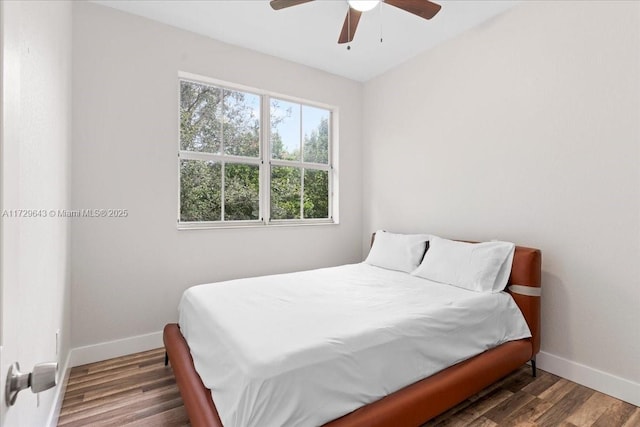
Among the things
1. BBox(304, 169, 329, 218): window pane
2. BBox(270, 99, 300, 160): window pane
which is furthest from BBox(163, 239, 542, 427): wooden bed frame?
BBox(270, 99, 300, 160): window pane

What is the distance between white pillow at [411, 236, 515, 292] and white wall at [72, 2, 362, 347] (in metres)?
1.74

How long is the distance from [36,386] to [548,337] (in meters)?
2.90

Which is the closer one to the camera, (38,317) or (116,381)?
(38,317)

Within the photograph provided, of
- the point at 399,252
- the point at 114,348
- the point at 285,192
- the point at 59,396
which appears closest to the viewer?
the point at 59,396

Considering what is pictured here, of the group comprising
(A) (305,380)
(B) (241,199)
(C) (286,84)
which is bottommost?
(A) (305,380)

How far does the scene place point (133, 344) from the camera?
2.56 m

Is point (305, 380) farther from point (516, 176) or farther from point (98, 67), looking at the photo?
point (98, 67)

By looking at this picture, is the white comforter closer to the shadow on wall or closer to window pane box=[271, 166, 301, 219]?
the shadow on wall

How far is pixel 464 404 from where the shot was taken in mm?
1859

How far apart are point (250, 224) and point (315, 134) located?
138 cm

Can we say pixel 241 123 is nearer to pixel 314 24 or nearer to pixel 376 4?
pixel 314 24

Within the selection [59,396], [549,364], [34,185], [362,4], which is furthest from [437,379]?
[362,4]

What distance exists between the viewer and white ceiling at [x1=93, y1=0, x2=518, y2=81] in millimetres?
2479

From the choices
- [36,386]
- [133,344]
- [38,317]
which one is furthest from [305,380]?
[133,344]
